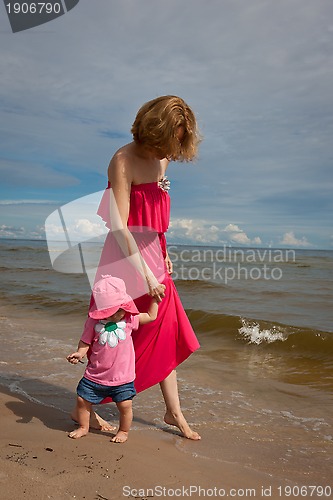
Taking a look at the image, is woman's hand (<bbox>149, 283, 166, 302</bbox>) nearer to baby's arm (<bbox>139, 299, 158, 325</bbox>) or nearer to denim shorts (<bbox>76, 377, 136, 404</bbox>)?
baby's arm (<bbox>139, 299, 158, 325</bbox>)

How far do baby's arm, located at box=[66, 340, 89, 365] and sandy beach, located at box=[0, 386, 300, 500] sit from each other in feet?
1.37

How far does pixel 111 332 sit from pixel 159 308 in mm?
376

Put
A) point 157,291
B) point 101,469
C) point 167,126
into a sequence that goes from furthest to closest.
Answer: point 157,291 → point 167,126 → point 101,469

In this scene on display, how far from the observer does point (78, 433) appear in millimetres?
2754

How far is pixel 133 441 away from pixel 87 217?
138cm

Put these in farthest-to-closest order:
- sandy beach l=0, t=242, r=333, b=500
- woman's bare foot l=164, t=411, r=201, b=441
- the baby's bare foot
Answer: woman's bare foot l=164, t=411, r=201, b=441 < the baby's bare foot < sandy beach l=0, t=242, r=333, b=500

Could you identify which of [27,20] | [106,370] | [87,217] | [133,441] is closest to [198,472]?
[133,441]

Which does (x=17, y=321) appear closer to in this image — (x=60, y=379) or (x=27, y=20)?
(x=60, y=379)

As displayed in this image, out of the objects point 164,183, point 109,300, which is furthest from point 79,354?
point 164,183

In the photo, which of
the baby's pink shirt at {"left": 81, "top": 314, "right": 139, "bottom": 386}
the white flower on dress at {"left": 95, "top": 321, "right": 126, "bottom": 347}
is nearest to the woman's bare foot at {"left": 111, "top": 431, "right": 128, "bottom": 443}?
the baby's pink shirt at {"left": 81, "top": 314, "right": 139, "bottom": 386}

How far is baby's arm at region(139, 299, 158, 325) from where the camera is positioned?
2943mm

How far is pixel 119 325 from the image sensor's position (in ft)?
9.30

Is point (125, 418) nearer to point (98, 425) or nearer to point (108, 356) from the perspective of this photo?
point (98, 425)

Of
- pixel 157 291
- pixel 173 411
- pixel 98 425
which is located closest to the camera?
pixel 157 291
